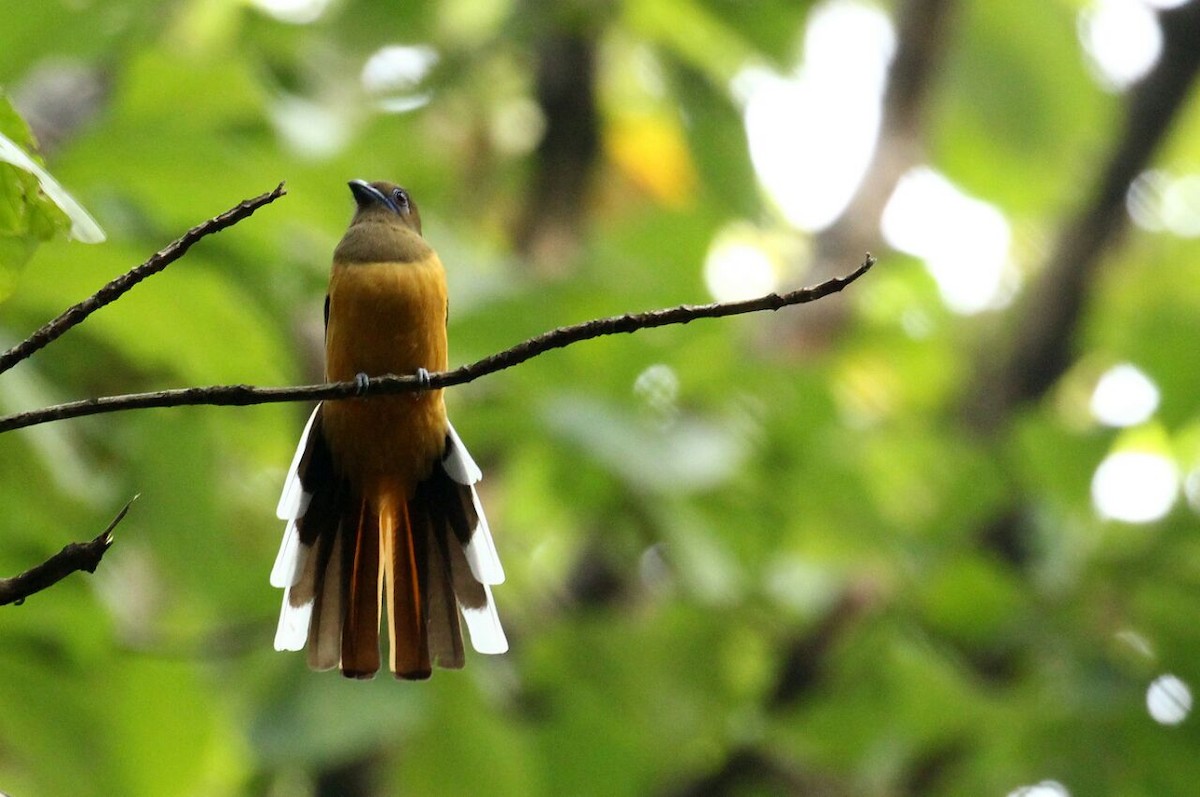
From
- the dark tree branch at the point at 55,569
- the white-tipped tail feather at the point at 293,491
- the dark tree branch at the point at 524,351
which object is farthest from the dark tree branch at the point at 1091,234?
the dark tree branch at the point at 55,569

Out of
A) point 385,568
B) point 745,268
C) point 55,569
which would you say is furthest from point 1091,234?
point 55,569

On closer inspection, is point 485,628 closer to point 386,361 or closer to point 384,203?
point 386,361

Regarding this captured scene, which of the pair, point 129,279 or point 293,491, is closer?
point 129,279

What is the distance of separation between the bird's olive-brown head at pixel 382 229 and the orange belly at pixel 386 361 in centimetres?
3

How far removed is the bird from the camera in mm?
2617

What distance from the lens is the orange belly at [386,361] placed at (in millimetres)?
2680

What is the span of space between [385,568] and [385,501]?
0.48 feet

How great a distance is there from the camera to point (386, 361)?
8.80 feet

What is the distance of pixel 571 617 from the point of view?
245 inches

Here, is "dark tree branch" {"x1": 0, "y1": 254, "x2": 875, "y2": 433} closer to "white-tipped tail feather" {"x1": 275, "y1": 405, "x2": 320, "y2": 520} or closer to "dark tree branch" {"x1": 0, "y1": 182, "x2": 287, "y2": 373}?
"dark tree branch" {"x1": 0, "y1": 182, "x2": 287, "y2": 373}

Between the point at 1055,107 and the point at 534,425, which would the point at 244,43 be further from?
the point at 1055,107

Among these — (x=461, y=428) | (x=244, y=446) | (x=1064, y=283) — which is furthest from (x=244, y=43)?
(x=1064, y=283)

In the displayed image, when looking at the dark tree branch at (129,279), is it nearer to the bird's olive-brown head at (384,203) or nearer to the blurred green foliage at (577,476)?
the bird's olive-brown head at (384,203)

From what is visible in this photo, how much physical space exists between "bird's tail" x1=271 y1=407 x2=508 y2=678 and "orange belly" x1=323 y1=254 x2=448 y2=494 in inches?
1.6
